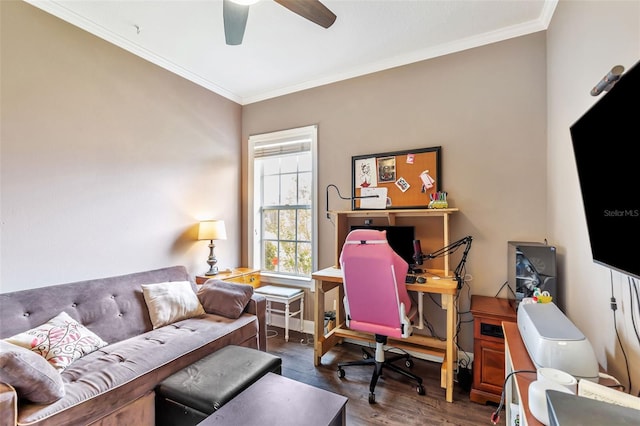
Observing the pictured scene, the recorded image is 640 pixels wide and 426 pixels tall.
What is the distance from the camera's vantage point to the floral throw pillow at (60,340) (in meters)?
1.57

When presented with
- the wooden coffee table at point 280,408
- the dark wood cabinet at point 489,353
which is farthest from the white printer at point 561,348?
the wooden coffee table at point 280,408

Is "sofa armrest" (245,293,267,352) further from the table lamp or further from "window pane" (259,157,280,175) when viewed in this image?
"window pane" (259,157,280,175)

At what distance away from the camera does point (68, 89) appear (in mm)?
2131

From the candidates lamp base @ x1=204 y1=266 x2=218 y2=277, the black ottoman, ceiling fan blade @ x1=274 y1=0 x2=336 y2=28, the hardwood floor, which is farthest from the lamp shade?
ceiling fan blade @ x1=274 y1=0 x2=336 y2=28

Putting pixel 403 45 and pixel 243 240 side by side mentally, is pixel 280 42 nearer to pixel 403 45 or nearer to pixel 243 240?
pixel 403 45

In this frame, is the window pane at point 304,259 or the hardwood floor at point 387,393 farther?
the window pane at point 304,259

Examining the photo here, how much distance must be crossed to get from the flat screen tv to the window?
2.35 m

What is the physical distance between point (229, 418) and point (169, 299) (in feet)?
4.56

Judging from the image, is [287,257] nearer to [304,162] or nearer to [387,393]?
[304,162]

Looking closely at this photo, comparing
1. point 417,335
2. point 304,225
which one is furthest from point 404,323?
point 304,225

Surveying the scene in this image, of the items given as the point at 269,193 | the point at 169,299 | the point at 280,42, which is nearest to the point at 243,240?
the point at 269,193

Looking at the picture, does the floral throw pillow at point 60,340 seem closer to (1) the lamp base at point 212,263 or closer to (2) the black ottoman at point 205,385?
(2) the black ottoman at point 205,385

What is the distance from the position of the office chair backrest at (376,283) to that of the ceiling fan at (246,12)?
140 cm

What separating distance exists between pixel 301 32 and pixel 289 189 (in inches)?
66.5
